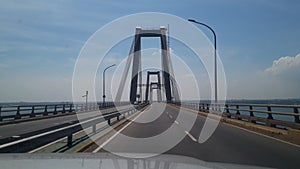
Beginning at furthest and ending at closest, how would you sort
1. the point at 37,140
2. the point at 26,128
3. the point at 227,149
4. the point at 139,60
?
the point at 139,60
the point at 26,128
the point at 227,149
the point at 37,140

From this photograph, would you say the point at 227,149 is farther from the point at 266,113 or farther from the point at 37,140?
the point at 266,113

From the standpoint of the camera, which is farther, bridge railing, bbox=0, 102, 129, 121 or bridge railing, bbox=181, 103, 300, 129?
bridge railing, bbox=0, 102, 129, 121

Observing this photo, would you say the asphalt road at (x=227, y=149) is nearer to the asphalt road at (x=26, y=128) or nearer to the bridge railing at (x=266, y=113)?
the bridge railing at (x=266, y=113)

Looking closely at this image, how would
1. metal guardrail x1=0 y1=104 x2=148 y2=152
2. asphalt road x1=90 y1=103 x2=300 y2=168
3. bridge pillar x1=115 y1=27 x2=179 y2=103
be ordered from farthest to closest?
bridge pillar x1=115 y1=27 x2=179 y2=103
asphalt road x1=90 y1=103 x2=300 y2=168
metal guardrail x1=0 y1=104 x2=148 y2=152

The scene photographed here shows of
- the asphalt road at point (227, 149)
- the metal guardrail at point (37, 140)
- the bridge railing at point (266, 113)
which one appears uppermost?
the bridge railing at point (266, 113)

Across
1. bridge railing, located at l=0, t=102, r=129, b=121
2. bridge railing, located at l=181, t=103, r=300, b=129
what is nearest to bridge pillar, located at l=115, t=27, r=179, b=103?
bridge railing, located at l=0, t=102, r=129, b=121

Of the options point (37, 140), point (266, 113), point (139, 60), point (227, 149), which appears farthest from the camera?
point (139, 60)

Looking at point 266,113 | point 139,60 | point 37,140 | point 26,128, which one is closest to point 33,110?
point 26,128

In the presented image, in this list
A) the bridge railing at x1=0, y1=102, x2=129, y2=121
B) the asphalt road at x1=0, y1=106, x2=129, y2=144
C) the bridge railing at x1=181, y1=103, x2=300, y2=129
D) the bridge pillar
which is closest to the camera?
the asphalt road at x1=0, y1=106, x2=129, y2=144

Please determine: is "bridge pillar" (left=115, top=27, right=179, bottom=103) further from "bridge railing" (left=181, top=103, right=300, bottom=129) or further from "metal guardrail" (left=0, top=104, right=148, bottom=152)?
"metal guardrail" (left=0, top=104, right=148, bottom=152)

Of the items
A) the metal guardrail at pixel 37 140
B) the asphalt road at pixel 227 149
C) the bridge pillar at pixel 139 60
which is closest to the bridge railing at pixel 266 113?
the asphalt road at pixel 227 149

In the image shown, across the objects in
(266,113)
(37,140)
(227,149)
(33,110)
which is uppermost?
(33,110)

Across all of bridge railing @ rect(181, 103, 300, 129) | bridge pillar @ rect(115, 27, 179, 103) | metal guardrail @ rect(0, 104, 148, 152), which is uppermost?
bridge pillar @ rect(115, 27, 179, 103)

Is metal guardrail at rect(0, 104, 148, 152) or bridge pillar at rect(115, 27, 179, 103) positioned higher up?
bridge pillar at rect(115, 27, 179, 103)
